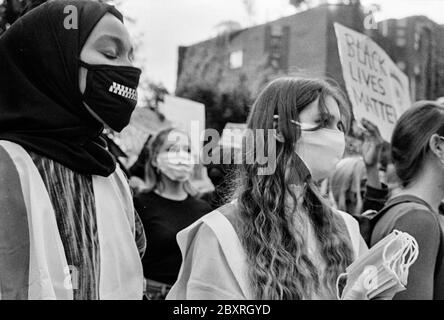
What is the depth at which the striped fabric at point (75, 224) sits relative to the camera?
184 cm

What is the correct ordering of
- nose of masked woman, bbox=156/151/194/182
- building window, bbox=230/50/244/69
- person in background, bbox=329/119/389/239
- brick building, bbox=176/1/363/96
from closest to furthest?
1. person in background, bbox=329/119/389/239
2. nose of masked woman, bbox=156/151/194/182
3. brick building, bbox=176/1/363/96
4. building window, bbox=230/50/244/69

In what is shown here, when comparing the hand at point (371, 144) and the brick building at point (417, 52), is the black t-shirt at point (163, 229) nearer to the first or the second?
the hand at point (371, 144)

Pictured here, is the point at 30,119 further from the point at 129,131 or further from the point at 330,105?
the point at 129,131

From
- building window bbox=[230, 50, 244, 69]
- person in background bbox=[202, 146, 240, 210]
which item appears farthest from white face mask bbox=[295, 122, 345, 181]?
building window bbox=[230, 50, 244, 69]

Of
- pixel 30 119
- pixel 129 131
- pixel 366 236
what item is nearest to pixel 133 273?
pixel 30 119

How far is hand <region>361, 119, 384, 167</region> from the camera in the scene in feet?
12.2

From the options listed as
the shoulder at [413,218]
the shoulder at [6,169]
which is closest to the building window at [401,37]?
the shoulder at [413,218]

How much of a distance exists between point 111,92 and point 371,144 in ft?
7.46

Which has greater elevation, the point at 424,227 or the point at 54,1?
the point at 54,1

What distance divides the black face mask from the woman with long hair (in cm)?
43

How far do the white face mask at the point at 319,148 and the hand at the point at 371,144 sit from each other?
173 cm

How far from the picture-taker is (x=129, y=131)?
4938mm

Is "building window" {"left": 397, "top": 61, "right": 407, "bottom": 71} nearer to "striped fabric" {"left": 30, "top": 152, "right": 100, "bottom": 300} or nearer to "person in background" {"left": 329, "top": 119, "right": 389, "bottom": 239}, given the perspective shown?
"person in background" {"left": 329, "top": 119, "right": 389, "bottom": 239}
